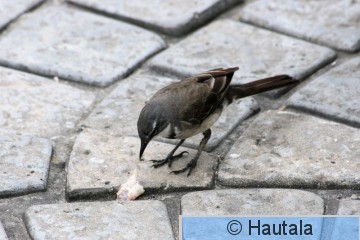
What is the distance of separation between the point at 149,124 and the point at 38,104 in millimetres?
1217

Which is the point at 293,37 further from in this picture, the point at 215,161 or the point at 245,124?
the point at 215,161

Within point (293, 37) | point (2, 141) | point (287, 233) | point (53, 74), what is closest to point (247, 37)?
point (293, 37)

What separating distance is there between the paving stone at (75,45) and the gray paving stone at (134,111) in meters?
0.18

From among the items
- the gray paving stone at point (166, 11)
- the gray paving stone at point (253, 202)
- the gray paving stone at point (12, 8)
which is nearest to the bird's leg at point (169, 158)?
the gray paving stone at point (253, 202)

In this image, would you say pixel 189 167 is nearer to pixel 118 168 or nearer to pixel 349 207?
pixel 118 168

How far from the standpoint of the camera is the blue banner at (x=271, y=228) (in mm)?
3555

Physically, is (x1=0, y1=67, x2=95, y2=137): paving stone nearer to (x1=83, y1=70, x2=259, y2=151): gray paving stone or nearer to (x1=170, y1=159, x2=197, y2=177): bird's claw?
(x1=83, y1=70, x2=259, y2=151): gray paving stone

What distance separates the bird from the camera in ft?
16.2

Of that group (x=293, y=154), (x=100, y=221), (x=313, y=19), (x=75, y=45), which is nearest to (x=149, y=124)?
(x=100, y=221)

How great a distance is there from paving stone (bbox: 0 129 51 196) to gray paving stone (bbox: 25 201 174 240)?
0.25 metres

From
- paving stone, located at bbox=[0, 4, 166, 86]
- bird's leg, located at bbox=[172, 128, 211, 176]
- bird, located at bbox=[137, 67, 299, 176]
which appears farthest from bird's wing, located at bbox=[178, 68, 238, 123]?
paving stone, located at bbox=[0, 4, 166, 86]

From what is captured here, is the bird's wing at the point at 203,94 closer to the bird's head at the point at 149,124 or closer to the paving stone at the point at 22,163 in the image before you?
the bird's head at the point at 149,124

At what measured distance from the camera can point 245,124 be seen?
18.5 feet

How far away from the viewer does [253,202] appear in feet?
15.6
